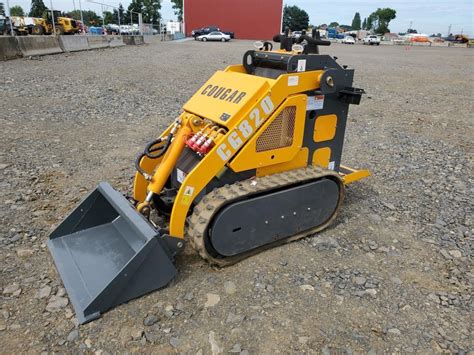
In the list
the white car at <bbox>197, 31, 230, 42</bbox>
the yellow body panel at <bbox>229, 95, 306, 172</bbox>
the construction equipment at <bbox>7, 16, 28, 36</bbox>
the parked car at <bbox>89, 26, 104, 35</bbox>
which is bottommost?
the white car at <bbox>197, 31, 230, 42</bbox>

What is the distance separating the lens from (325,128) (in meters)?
3.90

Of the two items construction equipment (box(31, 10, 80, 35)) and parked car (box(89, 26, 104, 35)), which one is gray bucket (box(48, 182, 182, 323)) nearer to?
construction equipment (box(31, 10, 80, 35))

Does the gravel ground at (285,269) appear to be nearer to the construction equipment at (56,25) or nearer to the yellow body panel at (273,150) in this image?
the yellow body panel at (273,150)

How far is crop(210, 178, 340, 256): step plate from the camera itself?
10.2ft

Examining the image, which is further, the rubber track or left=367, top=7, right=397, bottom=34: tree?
left=367, top=7, right=397, bottom=34: tree

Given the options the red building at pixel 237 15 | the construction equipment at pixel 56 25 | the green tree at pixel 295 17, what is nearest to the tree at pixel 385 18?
the green tree at pixel 295 17

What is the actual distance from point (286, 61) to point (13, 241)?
2.97 meters

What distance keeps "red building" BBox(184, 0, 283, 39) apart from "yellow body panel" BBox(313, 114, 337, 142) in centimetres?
5564

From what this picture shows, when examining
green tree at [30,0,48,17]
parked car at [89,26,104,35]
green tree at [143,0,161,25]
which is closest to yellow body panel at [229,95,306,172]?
parked car at [89,26,104,35]

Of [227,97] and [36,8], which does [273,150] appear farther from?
[36,8]

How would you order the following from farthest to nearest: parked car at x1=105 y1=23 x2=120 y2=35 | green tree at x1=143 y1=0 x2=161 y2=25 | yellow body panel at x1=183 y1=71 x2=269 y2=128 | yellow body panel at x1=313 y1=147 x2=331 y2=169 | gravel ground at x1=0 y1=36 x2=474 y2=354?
green tree at x1=143 y1=0 x2=161 y2=25
parked car at x1=105 y1=23 x2=120 y2=35
yellow body panel at x1=313 y1=147 x2=331 y2=169
yellow body panel at x1=183 y1=71 x2=269 y2=128
gravel ground at x1=0 y1=36 x2=474 y2=354

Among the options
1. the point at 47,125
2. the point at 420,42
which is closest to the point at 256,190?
the point at 47,125

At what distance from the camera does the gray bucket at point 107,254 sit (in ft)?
9.16

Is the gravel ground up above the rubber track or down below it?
below
